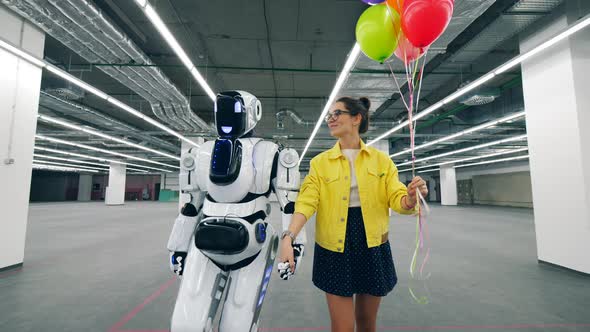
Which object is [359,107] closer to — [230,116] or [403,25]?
[230,116]

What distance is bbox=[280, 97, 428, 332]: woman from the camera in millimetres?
1227

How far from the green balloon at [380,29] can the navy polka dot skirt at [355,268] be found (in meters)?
1.44

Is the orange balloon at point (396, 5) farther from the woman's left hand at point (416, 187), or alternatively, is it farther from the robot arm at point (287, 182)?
the woman's left hand at point (416, 187)

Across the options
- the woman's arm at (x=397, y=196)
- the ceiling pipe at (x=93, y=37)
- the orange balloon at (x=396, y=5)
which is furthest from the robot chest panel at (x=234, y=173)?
the ceiling pipe at (x=93, y=37)

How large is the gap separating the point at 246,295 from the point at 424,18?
2.05 m

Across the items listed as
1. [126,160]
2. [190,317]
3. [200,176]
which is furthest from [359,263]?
[126,160]

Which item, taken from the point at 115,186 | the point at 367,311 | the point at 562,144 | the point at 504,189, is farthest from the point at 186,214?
the point at 504,189

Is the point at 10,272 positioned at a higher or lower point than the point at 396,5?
lower

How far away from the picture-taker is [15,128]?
3.90 meters

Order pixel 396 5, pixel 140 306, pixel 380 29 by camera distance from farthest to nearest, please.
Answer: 1. pixel 140 306
2. pixel 396 5
3. pixel 380 29

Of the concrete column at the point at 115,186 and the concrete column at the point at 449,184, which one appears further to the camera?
the concrete column at the point at 115,186

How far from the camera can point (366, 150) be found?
1349 millimetres

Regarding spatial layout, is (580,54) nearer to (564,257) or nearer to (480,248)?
(564,257)

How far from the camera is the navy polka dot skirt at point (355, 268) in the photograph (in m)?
1.23
